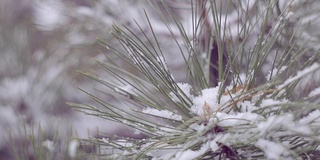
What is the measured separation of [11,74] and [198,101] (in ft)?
4.06

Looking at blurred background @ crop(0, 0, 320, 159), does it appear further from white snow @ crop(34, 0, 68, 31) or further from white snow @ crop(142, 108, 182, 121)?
white snow @ crop(142, 108, 182, 121)

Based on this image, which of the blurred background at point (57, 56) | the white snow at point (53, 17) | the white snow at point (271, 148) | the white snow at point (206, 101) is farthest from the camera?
the white snow at point (53, 17)

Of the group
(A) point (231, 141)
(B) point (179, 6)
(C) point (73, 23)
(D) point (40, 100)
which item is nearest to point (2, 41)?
(D) point (40, 100)

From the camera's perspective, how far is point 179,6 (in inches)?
45.7

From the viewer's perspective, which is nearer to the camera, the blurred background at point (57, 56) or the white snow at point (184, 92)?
the white snow at point (184, 92)

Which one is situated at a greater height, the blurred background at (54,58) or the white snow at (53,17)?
the white snow at (53,17)

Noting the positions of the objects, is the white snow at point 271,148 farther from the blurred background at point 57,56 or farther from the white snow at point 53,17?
the white snow at point 53,17

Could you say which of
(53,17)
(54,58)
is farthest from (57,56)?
(53,17)

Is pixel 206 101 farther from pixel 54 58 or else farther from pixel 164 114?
pixel 54 58

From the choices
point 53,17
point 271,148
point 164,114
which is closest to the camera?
point 271,148

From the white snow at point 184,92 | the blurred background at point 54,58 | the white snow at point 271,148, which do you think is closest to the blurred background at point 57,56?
the blurred background at point 54,58

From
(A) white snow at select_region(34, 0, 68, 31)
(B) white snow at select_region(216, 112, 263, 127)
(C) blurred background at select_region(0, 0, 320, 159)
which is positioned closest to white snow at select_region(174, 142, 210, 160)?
(B) white snow at select_region(216, 112, 263, 127)

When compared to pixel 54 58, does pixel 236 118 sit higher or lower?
lower

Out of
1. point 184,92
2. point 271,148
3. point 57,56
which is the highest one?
point 57,56
